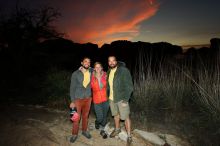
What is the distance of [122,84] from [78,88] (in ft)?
2.91

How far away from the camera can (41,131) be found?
492 centimetres

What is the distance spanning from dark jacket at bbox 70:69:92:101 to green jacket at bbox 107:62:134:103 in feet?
1.91

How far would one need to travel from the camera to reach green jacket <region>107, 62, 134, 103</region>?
13.7ft

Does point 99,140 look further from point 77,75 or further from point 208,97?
point 208,97

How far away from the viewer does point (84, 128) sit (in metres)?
4.68

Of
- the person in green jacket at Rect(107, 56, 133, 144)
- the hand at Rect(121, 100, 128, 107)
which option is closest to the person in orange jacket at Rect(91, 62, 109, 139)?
the person in green jacket at Rect(107, 56, 133, 144)

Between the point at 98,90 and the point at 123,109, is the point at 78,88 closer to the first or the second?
the point at 98,90

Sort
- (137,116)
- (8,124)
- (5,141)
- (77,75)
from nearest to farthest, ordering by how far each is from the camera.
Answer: (77,75)
(5,141)
(8,124)
(137,116)

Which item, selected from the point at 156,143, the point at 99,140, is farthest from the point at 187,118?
the point at 99,140

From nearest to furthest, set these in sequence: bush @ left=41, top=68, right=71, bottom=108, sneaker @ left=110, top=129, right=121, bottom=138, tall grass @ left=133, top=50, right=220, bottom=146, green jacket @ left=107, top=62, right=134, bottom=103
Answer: green jacket @ left=107, top=62, right=134, bottom=103, sneaker @ left=110, top=129, right=121, bottom=138, tall grass @ left=133, top=50, right=220, bottom=146, bush @ left=41, top=68, right=71, bottom=108

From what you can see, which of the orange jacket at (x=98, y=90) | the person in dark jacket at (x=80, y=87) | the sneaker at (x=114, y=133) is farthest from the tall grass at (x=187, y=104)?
the person in dark jacket at (x=80, y=87)

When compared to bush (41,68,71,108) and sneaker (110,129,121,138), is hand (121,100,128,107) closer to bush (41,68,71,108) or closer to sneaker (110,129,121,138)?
sneaker (110,129,121,138)

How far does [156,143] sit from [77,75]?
232cm

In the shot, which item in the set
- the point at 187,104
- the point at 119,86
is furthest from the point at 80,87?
the point at 187,104
